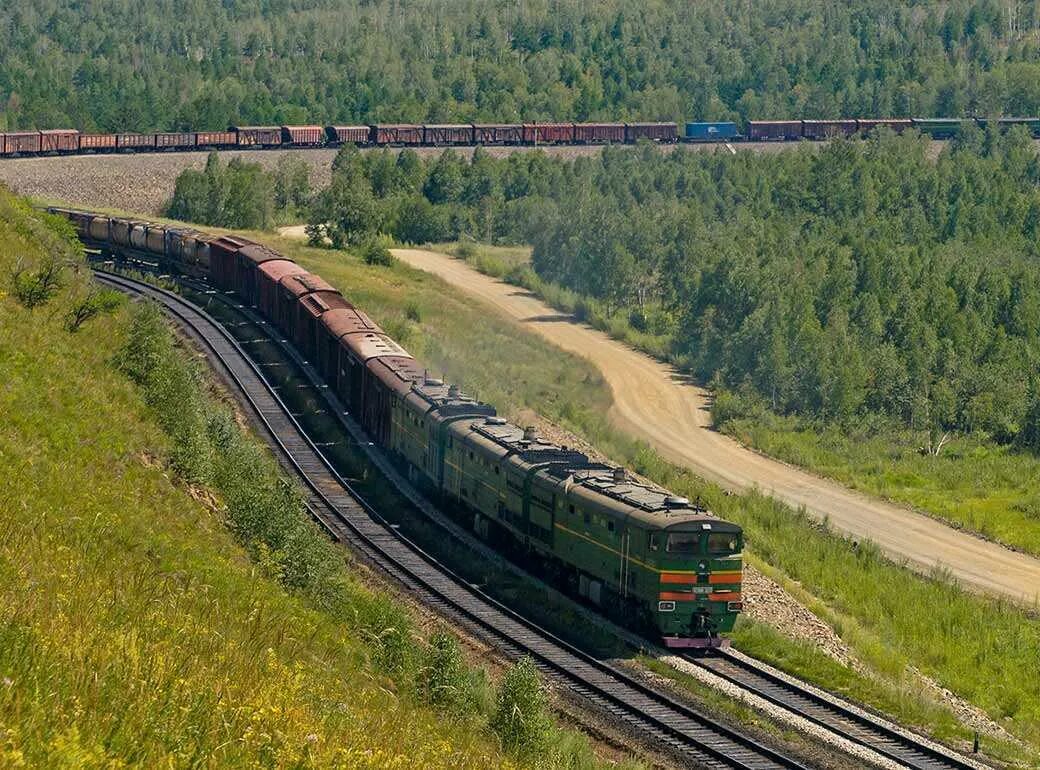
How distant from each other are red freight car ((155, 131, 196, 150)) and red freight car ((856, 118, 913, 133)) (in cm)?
7354

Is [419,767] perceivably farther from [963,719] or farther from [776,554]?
[776,554]

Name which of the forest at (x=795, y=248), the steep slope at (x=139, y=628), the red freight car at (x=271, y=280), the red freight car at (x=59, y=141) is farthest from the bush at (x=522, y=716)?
the red freight car at (x=59, y=141)

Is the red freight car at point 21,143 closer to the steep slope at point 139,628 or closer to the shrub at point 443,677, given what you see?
the steep slope at point 139,628

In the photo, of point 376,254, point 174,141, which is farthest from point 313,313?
point 174,141

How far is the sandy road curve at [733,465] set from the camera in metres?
55.4

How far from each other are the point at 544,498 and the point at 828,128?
13955cm

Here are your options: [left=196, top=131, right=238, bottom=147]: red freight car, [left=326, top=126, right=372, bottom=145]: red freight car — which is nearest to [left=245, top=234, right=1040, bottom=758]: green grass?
[left=196, top=131, right=238, bottom=147]: red freight car

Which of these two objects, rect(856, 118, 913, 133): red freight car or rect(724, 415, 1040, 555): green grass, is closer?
rect(724, 415, 1040, 555): green grass

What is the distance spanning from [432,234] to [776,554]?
81.3m

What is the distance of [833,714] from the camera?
106 ft

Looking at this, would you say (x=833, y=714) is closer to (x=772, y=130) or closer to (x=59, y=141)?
(x=59, y=141)

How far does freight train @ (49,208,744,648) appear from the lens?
35.4 m

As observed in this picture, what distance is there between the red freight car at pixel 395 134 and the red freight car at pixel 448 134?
3.03 ft

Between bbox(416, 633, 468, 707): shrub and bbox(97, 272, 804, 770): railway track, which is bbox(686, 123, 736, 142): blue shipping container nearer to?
bbox(97, 272, 804, 770): railway track
